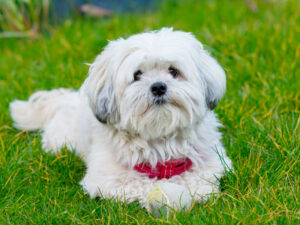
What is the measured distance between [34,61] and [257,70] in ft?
8.26

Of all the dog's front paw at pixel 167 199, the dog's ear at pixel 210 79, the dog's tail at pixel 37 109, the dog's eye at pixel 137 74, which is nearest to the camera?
the dog's front paw at pixel 167 199

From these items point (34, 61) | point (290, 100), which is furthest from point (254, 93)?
point (34, 61)

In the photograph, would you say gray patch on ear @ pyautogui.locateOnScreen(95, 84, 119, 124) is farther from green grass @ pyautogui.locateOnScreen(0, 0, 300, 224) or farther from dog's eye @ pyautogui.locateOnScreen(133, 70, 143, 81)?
green grass @ pyautogui.locateOnScreen(0, 0, 300, 224)

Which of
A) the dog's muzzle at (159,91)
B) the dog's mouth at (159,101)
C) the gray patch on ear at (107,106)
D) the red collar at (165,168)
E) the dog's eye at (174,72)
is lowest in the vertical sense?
the red collar at (165,168)

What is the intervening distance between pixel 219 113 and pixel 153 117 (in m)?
1.16

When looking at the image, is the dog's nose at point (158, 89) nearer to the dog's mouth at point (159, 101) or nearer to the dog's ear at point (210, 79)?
the dog's mouth at point (159, 101)

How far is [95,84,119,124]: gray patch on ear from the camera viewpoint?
9.50 feet

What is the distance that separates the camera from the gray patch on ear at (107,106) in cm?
289

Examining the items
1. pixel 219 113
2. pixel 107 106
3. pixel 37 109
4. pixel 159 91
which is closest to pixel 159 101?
pixel 159 91

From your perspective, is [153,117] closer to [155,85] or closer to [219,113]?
[155,85]

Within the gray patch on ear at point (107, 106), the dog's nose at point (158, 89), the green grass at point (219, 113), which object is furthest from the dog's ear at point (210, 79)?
the gray patch on ear at point (107, 106)

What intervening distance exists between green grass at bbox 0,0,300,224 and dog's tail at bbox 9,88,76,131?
A: 5.3 inches

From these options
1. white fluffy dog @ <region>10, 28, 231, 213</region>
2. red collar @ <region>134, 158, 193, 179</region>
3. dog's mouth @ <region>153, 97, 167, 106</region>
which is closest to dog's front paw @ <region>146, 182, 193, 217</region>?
white fluffy dog @ <region>10, 28, 231, 213</region>

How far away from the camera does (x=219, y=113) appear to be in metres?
3.78
